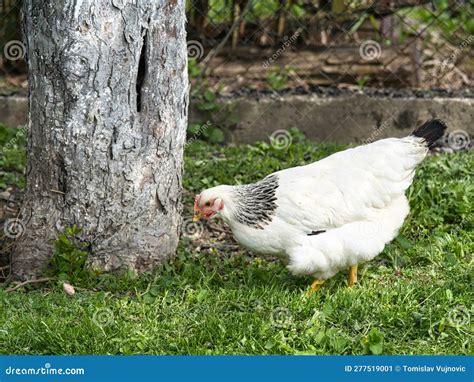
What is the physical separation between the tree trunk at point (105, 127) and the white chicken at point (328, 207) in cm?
41

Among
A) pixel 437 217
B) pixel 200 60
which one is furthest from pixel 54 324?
pixel 200 60

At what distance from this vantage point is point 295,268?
16.4 feet

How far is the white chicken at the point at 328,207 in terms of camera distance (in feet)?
16.6

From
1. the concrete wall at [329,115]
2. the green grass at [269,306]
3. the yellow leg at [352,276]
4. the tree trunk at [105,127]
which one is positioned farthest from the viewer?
the concrete wall at [329,115]

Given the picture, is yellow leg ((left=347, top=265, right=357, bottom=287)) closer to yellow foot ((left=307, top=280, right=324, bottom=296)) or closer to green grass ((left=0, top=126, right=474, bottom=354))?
green grass ((left=0, top=126, right=474, bottom=354))

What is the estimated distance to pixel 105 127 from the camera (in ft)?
16.7

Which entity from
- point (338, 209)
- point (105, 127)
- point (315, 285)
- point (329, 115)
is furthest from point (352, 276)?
point (329, 115)

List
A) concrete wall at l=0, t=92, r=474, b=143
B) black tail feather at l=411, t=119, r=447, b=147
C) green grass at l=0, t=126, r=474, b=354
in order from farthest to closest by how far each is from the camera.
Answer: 1. concrete wall at l=0, t=92, r=474, b=143
2. black tail feather at l=411, t=119, r=447, b=147
3. green grass at l=0, t=126, r=474, b=354

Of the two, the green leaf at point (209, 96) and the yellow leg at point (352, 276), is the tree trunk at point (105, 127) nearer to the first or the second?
the yellow leg at point (352, 276)

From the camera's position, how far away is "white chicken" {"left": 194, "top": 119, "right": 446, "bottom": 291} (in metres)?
5.05

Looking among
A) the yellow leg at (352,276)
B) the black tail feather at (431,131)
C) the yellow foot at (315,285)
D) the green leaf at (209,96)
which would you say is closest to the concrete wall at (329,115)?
the green leaf at (209,96)

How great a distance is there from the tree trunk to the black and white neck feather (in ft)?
1.73

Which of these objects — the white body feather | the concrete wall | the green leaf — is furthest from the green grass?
the green leaf

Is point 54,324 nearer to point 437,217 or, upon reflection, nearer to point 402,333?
point 402,333
